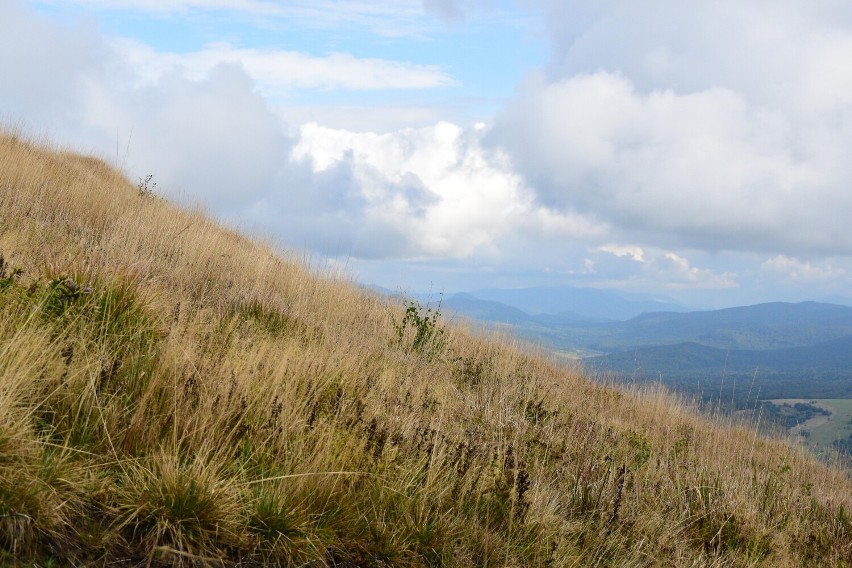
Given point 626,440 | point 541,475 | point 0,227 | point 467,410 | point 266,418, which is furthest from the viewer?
point 626,440

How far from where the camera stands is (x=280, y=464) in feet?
11.2

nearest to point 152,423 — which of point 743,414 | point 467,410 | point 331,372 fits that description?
point 331,372

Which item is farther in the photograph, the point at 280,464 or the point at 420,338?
the point at 420,338

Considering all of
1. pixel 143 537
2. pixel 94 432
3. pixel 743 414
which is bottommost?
pixel 743 414

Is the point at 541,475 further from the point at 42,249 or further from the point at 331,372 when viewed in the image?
the point at 42,249

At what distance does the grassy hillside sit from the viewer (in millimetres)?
2660

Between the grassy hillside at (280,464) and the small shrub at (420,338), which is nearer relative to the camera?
the grassy hillside at (280,464)

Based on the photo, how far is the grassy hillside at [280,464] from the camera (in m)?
2.66

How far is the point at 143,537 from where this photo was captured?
260 centimetres

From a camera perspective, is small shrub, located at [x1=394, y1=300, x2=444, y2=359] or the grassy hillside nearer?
the grassy hillside

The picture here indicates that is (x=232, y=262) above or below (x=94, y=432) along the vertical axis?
above

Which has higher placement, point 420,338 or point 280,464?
point 420,338

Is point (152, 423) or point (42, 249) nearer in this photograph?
point (152, 423)

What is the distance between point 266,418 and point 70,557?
4.78 ft
